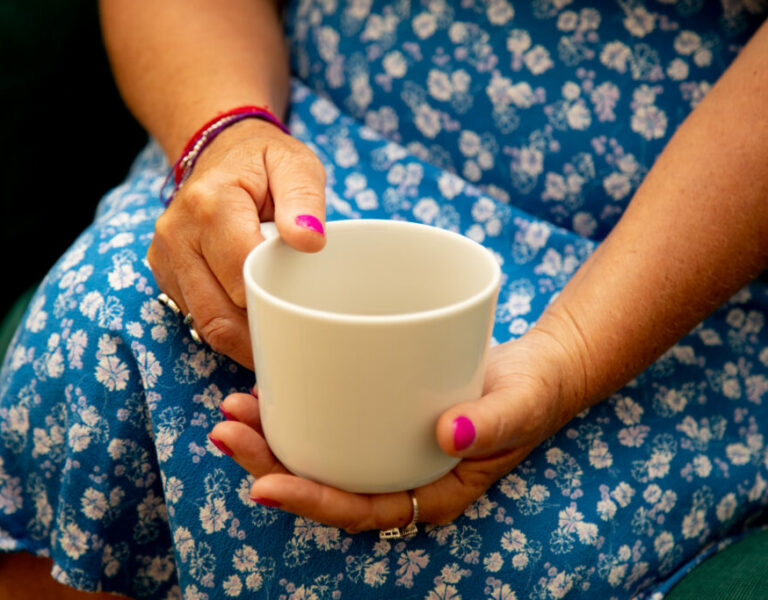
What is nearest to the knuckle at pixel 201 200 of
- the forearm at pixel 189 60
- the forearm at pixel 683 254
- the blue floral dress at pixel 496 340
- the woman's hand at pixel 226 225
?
the woman's hand at pixel 226 225

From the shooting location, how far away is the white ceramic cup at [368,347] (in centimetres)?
41

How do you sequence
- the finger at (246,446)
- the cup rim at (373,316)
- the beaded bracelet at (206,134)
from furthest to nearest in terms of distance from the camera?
the beaded bracelet at (206,134) → the finger at (246,446) → the cup rim at (373,316)

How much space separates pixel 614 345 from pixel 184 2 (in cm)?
67

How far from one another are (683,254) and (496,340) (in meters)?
0.19

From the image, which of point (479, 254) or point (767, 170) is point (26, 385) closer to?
point (479, 254)

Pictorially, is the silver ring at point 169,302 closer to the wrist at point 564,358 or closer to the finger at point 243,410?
the finger at point 243,410

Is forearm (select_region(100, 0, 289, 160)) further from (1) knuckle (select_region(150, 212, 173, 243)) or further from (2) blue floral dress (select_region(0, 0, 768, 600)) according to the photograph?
(1) knuckle (select_region(150, 212, 173, 243))

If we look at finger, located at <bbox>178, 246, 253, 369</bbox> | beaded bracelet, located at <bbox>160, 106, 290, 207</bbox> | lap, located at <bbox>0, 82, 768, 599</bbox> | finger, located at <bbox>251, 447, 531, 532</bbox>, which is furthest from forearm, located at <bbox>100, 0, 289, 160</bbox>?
finger, located at <bbox>251, 447, 531, 532</bbox>

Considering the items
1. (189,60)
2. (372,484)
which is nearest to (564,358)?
(372,484)

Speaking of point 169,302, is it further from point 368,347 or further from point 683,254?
point 683,254

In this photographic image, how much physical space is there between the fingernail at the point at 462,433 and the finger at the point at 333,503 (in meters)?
0.09

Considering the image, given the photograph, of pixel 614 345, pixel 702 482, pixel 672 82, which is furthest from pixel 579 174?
pixel 702 482

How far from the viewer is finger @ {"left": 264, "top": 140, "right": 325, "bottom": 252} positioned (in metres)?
0.49

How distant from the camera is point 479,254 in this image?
49 centimetres
